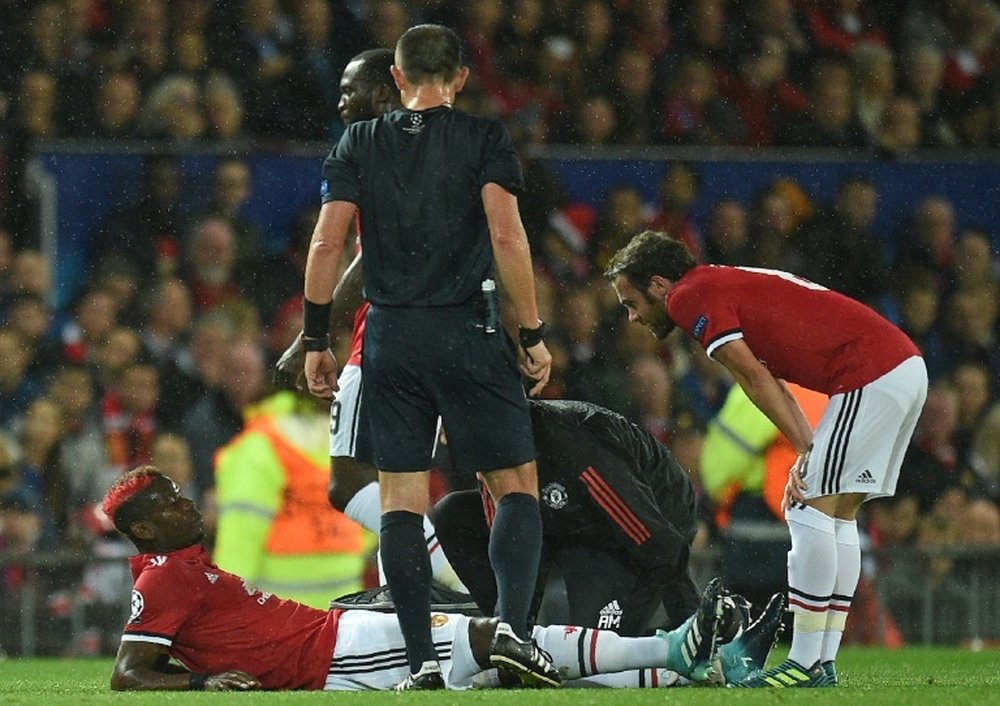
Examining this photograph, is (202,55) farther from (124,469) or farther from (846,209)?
(846,209)

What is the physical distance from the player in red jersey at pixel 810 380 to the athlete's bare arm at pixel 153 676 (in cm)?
147

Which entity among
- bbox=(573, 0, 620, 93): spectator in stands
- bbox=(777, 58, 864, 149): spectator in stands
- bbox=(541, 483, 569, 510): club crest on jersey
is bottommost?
bbox=(541, 483, 569, 510): club crest on jersey

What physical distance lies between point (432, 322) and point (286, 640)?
1.05m

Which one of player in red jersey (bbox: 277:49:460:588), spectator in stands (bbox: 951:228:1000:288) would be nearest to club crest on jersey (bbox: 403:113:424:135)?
player in red jersey (bbox: 277:49:460:588)

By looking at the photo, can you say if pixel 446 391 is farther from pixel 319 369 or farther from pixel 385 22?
pixel 385 22

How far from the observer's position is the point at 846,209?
1016 cm

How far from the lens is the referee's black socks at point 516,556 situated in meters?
5.04

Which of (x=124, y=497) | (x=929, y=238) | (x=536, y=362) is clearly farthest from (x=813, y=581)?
(x=929, y=238)

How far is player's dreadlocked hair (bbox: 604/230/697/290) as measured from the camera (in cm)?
555

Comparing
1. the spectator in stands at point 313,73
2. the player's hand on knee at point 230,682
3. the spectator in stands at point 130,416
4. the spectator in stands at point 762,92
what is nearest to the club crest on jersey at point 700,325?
the player's hand on knee at point 230,682

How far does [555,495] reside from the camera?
5.79 m

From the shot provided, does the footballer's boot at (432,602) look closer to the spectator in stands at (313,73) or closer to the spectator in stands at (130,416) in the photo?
the spectator in stands at (130,416)

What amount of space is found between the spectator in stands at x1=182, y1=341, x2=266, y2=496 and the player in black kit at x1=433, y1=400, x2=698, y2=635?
2.86m

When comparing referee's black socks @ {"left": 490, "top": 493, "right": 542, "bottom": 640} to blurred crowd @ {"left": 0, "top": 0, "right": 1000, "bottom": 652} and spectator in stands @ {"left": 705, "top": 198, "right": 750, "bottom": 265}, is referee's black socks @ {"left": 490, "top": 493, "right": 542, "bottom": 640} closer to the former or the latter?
blurred crowd @ {"left": 0, "top": 0, "right": 1000, "bottom": 652}
